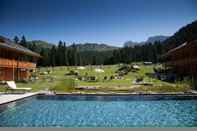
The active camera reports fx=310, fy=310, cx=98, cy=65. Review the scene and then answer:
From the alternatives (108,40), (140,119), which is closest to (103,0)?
(108,40)

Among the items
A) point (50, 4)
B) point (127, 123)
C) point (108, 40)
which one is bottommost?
point (127, 123)

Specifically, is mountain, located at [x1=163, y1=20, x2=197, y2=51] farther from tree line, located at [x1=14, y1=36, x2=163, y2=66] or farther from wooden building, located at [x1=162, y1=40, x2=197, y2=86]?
tree line, located at [x1=14, y1=36, x2=163, y2=66]

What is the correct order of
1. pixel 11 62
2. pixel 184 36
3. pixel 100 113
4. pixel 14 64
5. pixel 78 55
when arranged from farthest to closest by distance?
pixel 78 55 → pixel 184 36 → pixel 14 64 → pixel 11 62 → pixel 100 113

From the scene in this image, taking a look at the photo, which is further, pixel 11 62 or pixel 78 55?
pixel 78 55

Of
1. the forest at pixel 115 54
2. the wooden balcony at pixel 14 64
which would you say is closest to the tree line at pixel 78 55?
the forest at pixel 115 54

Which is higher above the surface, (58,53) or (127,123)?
(58,53)

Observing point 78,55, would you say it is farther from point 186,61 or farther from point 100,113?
point 100,113

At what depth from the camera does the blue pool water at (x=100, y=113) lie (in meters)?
8.77

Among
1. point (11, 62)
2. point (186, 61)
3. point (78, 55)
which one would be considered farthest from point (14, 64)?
A: point (78, 55)

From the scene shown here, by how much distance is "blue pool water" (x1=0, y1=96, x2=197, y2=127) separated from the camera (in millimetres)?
8766

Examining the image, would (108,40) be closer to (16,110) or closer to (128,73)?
(16,110)

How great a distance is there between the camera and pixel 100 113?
10.9 metres

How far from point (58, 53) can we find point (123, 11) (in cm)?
1876

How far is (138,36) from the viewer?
18312 millimetres
